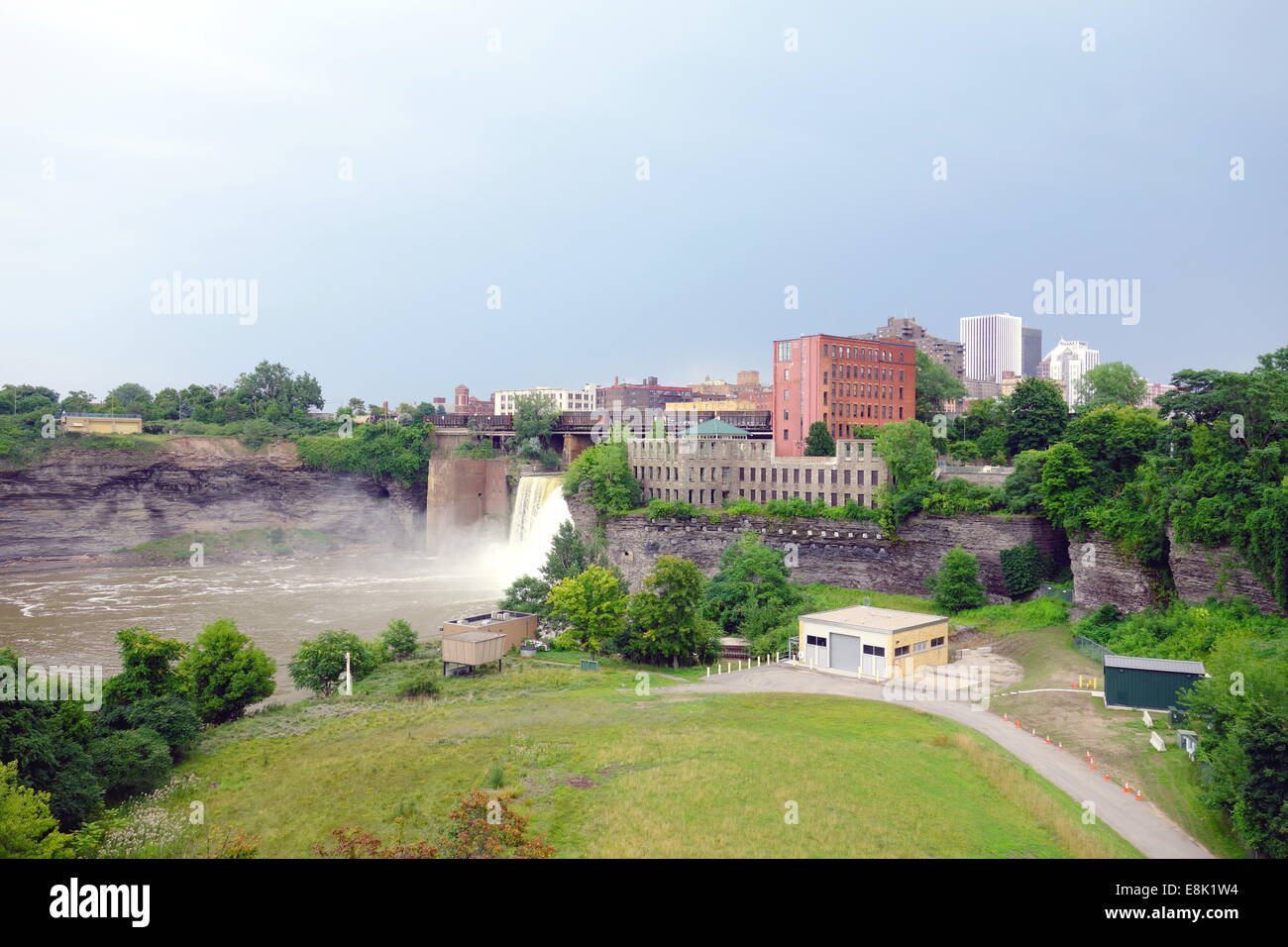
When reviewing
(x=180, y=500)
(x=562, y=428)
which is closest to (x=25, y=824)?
(x=180, y=500)

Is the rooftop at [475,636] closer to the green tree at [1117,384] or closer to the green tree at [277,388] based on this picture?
the green tree at [1117,384]

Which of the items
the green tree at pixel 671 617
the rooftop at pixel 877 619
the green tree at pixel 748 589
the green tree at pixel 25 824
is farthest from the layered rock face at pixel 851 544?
the green tree at pixel 25 824

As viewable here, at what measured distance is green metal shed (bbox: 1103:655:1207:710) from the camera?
3177 centimetres

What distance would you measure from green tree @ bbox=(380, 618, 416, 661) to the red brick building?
38.2 m

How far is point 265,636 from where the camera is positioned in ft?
178

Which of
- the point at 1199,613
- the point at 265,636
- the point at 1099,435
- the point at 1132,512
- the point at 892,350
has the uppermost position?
the point at 892,350

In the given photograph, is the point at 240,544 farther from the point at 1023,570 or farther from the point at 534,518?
the point at 1023,570

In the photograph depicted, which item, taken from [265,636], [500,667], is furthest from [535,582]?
[265,636]

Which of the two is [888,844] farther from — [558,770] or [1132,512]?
[1132,512]

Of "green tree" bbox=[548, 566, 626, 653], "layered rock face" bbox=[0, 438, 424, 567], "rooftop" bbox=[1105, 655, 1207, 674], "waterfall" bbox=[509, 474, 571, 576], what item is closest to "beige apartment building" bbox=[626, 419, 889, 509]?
"waterfall" bbox=[509, 474, 571, 576]

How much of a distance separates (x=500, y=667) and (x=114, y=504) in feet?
234

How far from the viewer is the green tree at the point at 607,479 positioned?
76.2 meters

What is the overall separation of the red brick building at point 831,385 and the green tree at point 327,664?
42.7 metres

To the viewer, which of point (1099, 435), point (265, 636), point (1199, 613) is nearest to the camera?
point (1199, 613)
